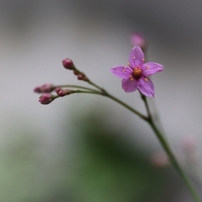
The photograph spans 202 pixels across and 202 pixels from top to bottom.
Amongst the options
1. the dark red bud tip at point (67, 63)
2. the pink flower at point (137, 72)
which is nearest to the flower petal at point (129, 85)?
the pink flower at point (137, 72)

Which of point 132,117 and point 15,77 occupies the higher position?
point 15,77

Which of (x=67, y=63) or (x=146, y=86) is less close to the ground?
(x=67, y=63)

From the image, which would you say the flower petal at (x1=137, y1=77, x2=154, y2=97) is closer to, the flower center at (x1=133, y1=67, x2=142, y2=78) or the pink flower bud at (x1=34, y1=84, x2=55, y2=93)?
the flower center at (x1=133, y1=67, x2=142, y2=78)

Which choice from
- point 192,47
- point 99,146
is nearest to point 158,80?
point 192,47

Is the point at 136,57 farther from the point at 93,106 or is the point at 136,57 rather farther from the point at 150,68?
the point at 93,106

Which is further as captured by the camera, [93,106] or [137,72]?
[93,106]

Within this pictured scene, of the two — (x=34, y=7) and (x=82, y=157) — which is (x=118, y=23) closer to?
(x=34, y=7)

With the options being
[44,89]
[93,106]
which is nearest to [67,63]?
[44,89]
